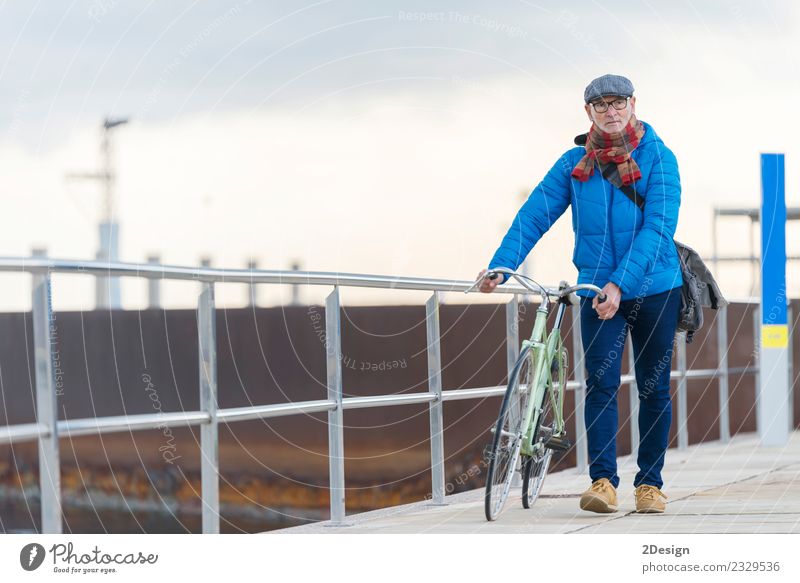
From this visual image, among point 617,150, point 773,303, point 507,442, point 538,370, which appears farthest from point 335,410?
point 773,303

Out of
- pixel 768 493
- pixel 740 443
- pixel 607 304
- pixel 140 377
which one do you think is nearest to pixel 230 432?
pixel 140 377

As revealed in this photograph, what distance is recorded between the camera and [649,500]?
4391 mm

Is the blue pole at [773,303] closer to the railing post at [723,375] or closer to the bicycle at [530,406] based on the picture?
the railing post at [723,375]

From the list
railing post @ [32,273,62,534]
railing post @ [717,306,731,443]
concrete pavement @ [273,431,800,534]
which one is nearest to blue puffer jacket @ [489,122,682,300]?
concrete pavement @ [273,431,800,534]

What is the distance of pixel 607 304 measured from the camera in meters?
4.06

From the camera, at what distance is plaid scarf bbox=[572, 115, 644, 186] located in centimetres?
411

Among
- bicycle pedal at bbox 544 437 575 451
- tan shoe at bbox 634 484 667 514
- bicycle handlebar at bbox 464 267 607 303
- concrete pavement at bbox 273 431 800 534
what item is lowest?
concrete pavement at bbox 273 431 800 534

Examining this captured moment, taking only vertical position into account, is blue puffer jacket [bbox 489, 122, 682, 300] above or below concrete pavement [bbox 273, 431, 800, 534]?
above

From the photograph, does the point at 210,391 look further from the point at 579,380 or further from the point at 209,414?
the point at 579,380

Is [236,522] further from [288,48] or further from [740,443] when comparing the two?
[288,48]

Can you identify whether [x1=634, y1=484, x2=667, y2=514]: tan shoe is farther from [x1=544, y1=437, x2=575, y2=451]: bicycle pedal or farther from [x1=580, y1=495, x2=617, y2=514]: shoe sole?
[x1=544, y1=437, x2=575, y2=451]: bicycle pedal

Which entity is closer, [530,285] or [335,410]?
[530,285]

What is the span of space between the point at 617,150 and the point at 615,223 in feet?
0.70

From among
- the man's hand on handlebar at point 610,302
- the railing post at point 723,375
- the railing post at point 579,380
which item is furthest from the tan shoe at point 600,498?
the railing post at point 723,375
